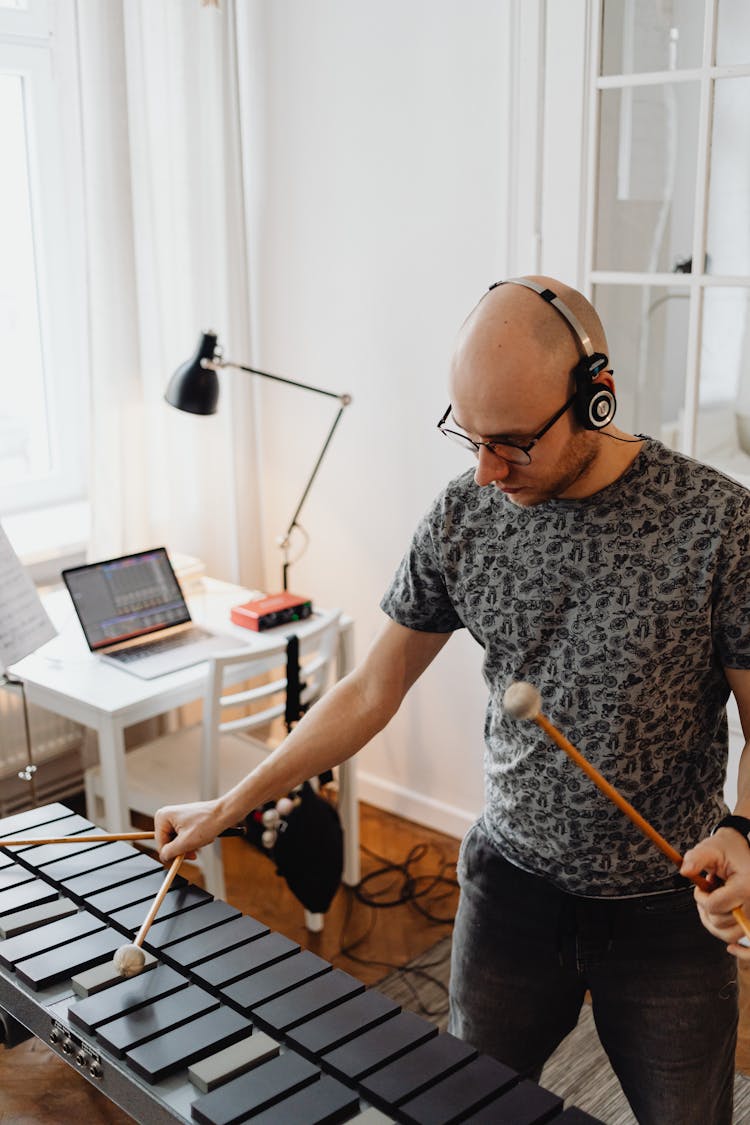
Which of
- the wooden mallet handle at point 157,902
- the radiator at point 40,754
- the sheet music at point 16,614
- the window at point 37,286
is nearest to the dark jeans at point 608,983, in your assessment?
the wooden mallet handle at point 157,902

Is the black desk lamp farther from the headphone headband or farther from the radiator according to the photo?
the headphone headband

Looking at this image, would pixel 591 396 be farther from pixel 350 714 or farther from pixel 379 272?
pixel 379 272

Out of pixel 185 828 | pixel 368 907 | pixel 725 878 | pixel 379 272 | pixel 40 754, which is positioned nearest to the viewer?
pixel 725 878

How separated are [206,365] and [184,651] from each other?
0.69m

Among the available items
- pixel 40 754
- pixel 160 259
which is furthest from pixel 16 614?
pixel 160 259

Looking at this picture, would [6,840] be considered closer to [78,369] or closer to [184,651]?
[184,651]

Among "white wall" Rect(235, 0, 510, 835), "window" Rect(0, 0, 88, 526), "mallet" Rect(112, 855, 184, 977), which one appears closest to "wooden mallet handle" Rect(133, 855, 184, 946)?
"mallet" Rect(112, 855, 184, 977)

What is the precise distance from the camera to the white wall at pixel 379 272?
3.03m

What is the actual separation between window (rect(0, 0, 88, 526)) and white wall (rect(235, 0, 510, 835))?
0.54 meters

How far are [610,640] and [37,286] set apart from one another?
2535 millimetres

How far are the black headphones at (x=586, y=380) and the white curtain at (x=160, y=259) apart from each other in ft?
6.65

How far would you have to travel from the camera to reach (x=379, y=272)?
129 inches

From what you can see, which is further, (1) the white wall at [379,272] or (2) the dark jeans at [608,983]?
(1) the white wall at [379,272]

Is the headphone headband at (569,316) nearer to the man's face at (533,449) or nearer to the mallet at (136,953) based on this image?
the man's face at (533,449)
